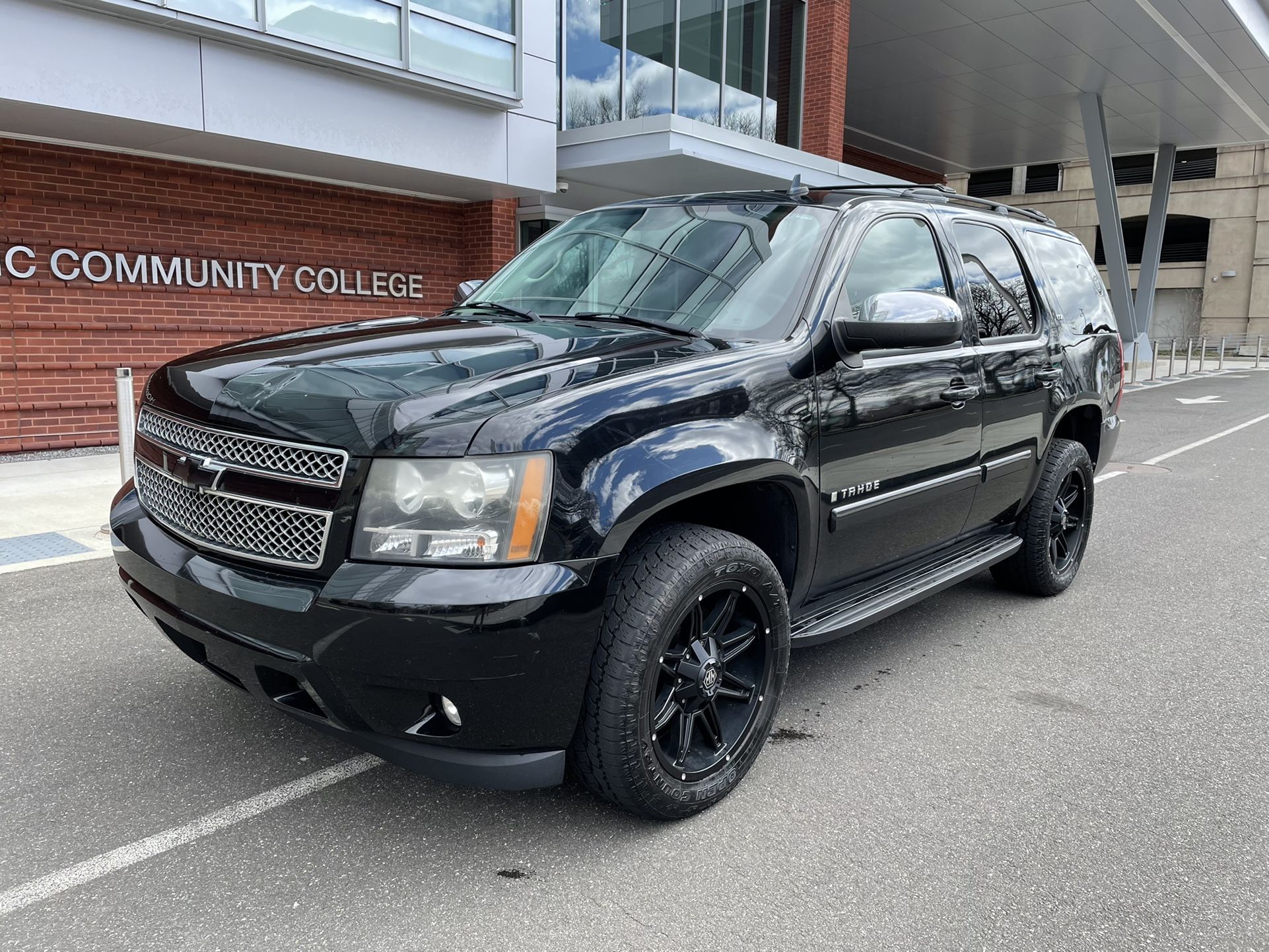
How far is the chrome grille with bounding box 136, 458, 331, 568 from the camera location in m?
2.50

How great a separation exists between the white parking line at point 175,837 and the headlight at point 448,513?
105 cm

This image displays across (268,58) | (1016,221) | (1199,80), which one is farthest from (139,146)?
(1199,80)

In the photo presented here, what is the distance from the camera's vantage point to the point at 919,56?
20.8 meters

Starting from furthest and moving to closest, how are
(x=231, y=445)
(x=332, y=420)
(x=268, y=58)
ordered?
(x=268, y=58) → (x=231, y=445) → (x=332, y=420)

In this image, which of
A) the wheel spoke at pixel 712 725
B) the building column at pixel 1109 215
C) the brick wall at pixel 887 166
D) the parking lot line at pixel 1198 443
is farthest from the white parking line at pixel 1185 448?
the brick wall at pixel 887 166

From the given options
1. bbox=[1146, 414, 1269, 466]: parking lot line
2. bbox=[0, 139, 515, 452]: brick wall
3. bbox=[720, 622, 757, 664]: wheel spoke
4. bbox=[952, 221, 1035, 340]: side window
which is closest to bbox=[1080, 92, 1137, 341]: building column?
bbox=[1146, 414, 1269, 466]: parking lot line

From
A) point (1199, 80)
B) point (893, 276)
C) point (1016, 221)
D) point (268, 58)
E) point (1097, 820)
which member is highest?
point (1199, 80)

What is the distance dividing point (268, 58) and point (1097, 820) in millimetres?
9904

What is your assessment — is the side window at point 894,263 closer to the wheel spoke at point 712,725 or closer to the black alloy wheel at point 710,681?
the black alloy wheel at point 710,681

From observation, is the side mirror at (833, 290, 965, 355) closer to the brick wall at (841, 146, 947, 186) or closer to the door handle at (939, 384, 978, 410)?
the door handle at (939, 384, 978, 410)

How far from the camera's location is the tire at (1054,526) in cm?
491

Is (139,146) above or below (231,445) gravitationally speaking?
above

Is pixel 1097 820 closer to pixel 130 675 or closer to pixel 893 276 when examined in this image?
pixel 893 276

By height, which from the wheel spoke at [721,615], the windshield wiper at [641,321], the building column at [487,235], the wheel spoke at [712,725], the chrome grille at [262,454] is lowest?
the wheel spoke at [712,725]
